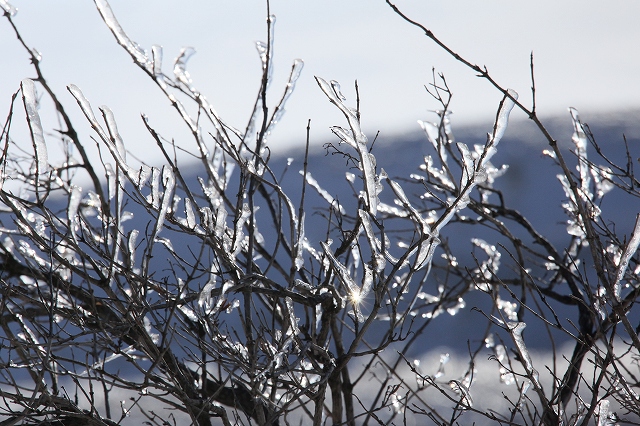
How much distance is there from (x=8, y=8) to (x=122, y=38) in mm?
542

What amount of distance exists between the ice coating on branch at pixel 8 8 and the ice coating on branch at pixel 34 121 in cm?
55

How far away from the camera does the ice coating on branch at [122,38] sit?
9.64ft

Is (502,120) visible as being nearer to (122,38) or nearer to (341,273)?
(341,273)

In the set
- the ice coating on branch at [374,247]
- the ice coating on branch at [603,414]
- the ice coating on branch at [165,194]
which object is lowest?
the ice coating on branch at [603,414]

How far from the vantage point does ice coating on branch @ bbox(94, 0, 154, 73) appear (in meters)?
2.94

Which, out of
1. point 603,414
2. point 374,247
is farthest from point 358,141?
point 603,414

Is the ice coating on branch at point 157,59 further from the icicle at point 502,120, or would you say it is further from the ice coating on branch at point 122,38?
the icicle at point 502,120

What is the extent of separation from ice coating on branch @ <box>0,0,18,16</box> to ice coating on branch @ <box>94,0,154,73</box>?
0.40m

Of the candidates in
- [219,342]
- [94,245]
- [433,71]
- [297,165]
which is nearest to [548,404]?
[219,342]

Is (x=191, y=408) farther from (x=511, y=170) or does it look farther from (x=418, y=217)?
(x=511, y=170)

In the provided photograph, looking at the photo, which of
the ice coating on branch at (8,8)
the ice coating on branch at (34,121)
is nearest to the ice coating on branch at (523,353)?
the ice coating on branch at (34,121)

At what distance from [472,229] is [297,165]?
11.3 ft

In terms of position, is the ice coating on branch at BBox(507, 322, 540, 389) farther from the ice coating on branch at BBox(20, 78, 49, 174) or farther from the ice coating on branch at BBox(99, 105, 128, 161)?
the ice coating on branch at BBox(20, 78, 49, 174)

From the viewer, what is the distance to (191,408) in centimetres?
265
